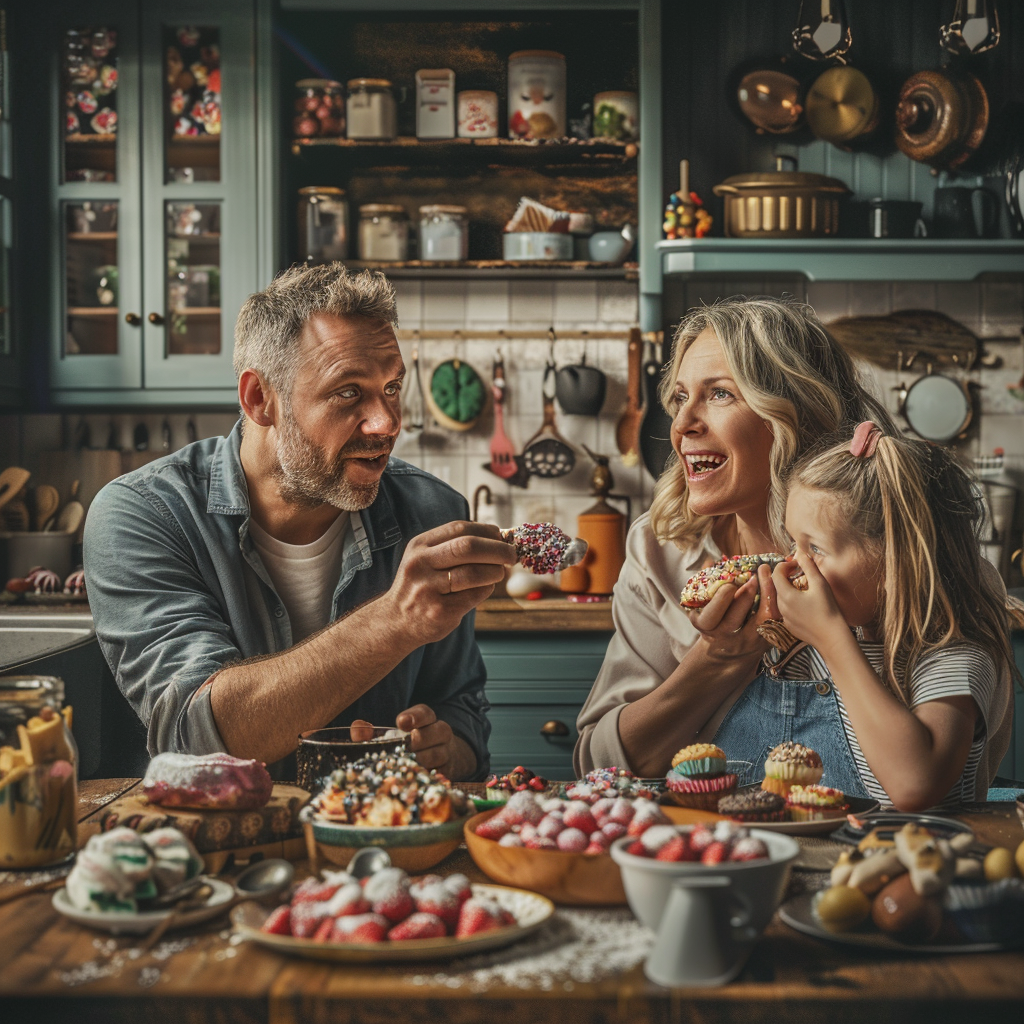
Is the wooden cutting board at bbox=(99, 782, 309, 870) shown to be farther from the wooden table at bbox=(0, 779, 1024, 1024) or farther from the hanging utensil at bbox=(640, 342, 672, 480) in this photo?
the hanging utensil at bbox=(640, 342, 672, 480)

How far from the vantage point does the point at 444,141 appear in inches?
147

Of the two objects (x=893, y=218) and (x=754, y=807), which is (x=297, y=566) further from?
(x=893, y=218)

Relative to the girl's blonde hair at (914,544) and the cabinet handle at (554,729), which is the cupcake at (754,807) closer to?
the girl's blonde hair at (914,544)

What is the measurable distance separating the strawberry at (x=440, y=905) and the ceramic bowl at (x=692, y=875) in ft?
0.47

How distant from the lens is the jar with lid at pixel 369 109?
3.72 meters

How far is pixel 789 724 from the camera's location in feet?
5.90

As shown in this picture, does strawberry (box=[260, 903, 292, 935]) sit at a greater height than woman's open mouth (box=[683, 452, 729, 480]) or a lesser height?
lesser

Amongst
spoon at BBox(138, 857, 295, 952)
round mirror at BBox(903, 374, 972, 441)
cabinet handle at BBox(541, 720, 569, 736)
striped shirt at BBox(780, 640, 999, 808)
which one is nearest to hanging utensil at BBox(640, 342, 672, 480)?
round mirror at BBox(903, 374, 972, 441)

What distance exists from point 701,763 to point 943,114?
3111mm

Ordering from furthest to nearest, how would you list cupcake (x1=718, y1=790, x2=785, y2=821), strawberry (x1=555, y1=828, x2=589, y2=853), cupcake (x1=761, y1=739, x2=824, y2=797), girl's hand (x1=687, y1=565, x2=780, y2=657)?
girl's hand (x1=687, y1=565, x2=780, y2=657)
cupcake (x1=761, y1=739, x2=824, y2=797)
cupcake (x1=718, y1=790, x2=785, y2=821)
strawberry (x1=555, y1=828, x2=589, y2=853)

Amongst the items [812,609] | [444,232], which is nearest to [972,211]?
[444,232]

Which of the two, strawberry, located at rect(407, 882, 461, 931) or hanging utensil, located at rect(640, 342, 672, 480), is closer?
strawberry, located at rect(407, 882, 461, 931)

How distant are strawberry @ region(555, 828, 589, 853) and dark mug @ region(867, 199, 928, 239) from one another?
10.1 feet

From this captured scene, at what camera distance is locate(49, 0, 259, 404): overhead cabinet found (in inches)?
145
